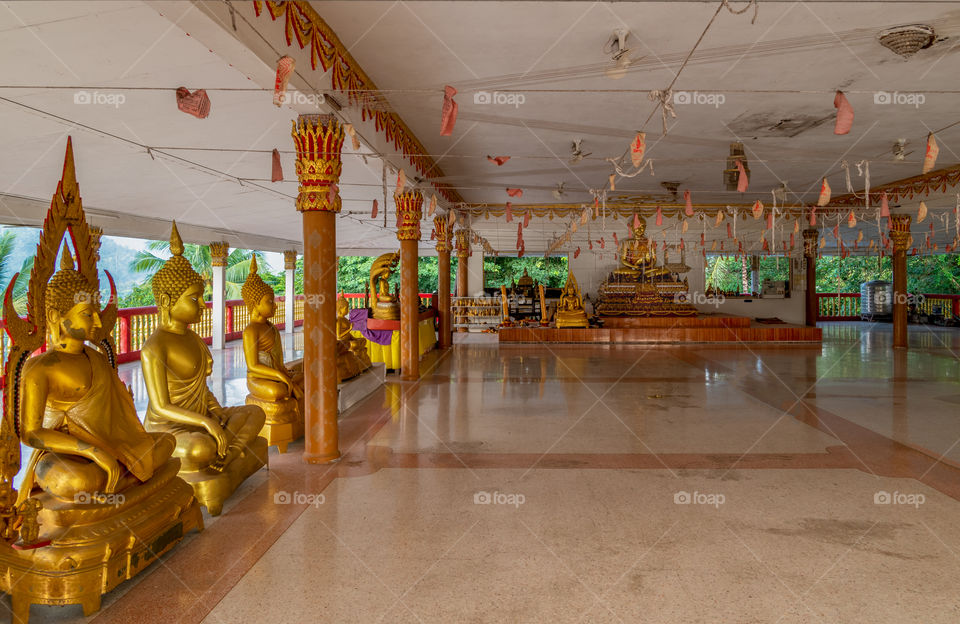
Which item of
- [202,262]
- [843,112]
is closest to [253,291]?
[843,112]

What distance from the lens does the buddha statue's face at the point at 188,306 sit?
11.3 feet

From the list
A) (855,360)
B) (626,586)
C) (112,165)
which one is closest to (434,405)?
(626,586)

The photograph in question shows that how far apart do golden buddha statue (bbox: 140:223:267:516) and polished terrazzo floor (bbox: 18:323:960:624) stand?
234mm

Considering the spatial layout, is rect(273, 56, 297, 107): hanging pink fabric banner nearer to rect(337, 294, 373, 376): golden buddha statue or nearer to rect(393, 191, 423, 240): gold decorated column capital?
rect(337, 294, 373, 376): golden buddha statue

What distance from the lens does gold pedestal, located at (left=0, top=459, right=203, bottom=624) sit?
7.49ft

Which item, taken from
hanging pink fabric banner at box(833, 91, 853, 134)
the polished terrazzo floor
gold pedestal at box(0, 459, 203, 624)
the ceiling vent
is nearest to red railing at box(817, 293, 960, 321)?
the polished terrazzo floor

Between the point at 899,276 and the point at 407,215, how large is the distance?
10.5 m

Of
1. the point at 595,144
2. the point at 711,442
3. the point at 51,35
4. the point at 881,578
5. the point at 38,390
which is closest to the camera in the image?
the point at 38,390

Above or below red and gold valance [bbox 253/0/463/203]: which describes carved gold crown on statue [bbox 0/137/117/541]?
below

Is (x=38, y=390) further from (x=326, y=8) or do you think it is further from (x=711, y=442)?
(x=711, y=442)

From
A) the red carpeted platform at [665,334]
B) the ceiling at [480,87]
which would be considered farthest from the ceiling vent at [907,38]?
the red carpeted platform at [665,334]

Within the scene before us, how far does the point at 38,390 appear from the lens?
7.89 ft

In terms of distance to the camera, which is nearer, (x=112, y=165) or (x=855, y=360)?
(x=112, y=165)

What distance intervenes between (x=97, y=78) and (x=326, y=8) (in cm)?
177
